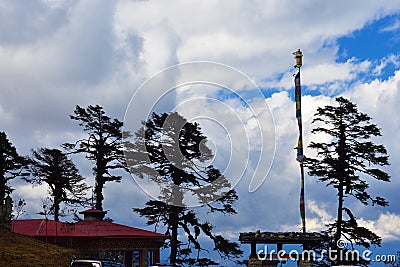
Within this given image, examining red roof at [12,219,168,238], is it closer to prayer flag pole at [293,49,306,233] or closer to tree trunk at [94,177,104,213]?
tree trunk at [94,177,104,213]

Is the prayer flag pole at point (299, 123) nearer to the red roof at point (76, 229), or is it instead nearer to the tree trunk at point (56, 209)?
the red roof at point (76, 229)

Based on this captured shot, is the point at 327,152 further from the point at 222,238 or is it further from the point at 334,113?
the point at 222,238

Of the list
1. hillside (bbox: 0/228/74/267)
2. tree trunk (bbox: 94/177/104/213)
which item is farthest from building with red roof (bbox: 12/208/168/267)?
tree trunk (bbox: 94/177/104/213)

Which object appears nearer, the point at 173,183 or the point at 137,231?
the point at 137,231

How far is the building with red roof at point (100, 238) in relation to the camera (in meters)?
38.5

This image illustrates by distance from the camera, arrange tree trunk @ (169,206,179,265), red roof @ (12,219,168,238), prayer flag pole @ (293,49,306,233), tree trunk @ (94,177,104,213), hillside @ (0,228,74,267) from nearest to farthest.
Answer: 1. hillside @ (0,228,74,267)
2. prayer flag pole @ (293,49,306,233)
3. red roof @ (12,219,168,238)
4. tree trunk @ (169,206,179,265)
5. tree trunk @ (94,177,104,213)

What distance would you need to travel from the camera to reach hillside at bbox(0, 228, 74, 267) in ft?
85.0

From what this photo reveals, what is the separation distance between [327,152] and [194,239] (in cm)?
1129

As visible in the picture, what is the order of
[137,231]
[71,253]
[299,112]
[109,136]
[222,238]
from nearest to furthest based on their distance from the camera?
[71,253]
[299,112]
[137,231]
[222,238]
[109,136]

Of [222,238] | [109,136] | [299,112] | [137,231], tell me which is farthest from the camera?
[109,136]

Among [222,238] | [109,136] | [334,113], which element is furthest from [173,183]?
[334,113]

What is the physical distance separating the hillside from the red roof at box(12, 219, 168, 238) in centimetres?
687

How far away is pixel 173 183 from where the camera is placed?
44188 millimetres

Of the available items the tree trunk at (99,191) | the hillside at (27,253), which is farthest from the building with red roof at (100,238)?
the tree trunk at (99,191)
